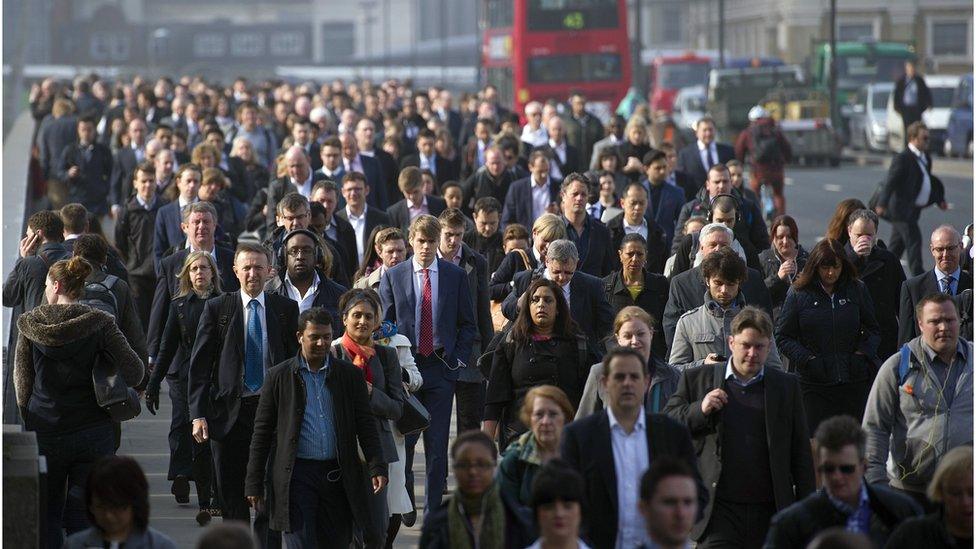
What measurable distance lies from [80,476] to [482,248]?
5.08m

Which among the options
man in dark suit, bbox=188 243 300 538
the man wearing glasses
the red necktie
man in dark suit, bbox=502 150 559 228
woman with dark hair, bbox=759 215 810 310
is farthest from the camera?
man in dark suit, bbox=502 150 559 228

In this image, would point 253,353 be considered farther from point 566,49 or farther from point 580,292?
point 566,49

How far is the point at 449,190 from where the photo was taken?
15492mm

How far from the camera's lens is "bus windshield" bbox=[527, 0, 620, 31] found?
44.0 metres

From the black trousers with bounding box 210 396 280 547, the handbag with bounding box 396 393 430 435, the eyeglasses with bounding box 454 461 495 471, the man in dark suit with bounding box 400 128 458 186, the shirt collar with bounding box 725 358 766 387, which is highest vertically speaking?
the man in dark suit with bounding box 400 128 458 186

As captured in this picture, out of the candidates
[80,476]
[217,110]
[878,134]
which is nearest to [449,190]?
[80,476]

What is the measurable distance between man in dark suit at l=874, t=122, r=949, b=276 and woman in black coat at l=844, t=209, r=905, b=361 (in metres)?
6.48

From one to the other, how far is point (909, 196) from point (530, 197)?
4125 millimetres

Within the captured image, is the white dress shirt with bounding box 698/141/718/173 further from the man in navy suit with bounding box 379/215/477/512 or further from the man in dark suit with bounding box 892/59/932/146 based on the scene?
the man in dark suit with bounding box 892/59/932/146

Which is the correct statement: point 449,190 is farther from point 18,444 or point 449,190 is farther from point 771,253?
point 18,444

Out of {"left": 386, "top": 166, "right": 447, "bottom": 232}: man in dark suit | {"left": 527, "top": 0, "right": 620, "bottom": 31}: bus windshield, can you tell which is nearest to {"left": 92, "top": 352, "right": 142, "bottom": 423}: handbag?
{"left": 386, "top": 166, "right": 447, "bottom": 232}: man in dark suit

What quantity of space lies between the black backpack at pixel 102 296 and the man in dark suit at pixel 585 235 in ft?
11.8

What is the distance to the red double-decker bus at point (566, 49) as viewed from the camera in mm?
44031

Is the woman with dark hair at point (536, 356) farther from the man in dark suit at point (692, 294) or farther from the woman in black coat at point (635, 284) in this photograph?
the woman in black coat at point (635, 284)
